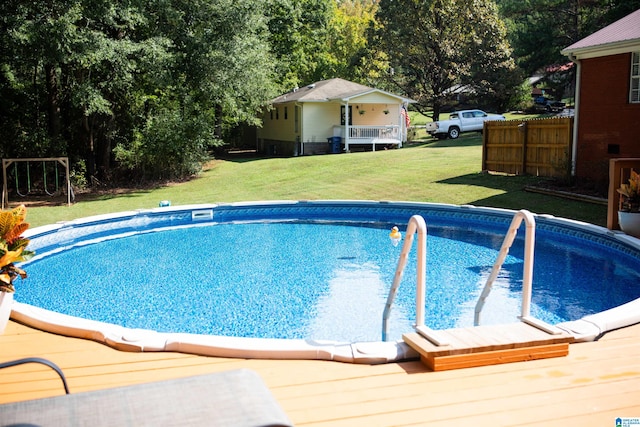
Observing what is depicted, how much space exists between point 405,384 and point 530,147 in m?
14.7

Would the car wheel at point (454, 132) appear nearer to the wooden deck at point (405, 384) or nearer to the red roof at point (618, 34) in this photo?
the red roof at point (618, 34)

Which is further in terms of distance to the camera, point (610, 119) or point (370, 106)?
point (370, 106)

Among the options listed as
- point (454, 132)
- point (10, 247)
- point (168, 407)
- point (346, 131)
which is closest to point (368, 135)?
point (346, 131)

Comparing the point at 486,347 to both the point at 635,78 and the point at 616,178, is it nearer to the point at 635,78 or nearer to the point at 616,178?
the point at 616,178

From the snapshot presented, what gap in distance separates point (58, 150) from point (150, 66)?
4.15 metres

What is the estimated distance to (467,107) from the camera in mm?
42500

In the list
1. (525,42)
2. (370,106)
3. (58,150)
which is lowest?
(58,150)

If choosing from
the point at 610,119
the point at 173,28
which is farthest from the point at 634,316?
the point at 173,28

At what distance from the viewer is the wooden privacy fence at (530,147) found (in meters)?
15.7

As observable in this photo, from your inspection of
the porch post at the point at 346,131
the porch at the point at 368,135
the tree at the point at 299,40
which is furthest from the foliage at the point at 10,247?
the tree at the point at 299,40

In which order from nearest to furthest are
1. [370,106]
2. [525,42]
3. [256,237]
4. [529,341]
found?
[529,341] → [256,237] → [370,106] → [525,42]

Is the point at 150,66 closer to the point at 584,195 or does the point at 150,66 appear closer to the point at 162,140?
the point at 162,140

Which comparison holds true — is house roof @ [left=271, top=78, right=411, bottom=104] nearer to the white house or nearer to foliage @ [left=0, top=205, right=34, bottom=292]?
the white house

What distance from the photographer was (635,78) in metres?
13.6
